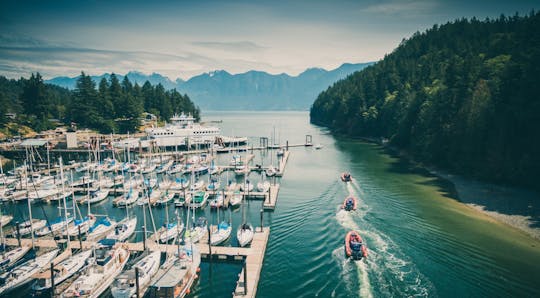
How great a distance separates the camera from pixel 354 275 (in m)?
29.7

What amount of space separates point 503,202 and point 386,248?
2421cm

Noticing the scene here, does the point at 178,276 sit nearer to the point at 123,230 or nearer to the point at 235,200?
the point at 123,230

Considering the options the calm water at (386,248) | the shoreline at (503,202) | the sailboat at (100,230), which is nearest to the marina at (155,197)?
the sailboat at (100,230)

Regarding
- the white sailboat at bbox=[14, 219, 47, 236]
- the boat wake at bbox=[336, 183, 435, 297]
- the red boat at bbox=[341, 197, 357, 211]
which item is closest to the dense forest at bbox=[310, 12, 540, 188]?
the red boat at bbox=[341, 197, 357, 211]

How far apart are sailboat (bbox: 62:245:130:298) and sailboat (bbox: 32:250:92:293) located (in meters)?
1.27

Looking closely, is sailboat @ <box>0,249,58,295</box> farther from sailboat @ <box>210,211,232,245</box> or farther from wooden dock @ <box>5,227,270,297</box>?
sailboat @ <box>210,211,232,245</box>

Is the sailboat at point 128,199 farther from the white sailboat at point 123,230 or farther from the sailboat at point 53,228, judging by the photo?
the sailboat at point 53,228

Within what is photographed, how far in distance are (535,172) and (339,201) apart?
29792 millimetres

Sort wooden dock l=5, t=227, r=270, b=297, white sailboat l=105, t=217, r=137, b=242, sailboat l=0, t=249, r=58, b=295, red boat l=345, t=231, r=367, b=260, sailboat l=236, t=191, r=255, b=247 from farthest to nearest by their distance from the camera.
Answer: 1. white sailboat l=105, t=217, r=137, b=242
2. sailboat l=236, t=191, r=255, b=247
3. red boat l=345, t=231, r=367, b=260
4. wooden dock l=5, t=227, r=270, b=297
5. sailboat l=0, t=249, r=58, b=295

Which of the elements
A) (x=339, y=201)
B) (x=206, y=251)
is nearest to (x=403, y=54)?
(x=339, y=201)

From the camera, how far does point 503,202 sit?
149 feet

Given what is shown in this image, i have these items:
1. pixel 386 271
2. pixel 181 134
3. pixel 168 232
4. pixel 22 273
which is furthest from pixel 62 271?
pixel 181 134

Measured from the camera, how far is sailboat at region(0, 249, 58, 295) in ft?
90.3

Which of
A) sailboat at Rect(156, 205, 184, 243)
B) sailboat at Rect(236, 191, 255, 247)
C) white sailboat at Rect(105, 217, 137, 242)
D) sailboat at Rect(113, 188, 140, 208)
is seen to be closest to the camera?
sailboat at Rect(236, 191, 255, 247)
